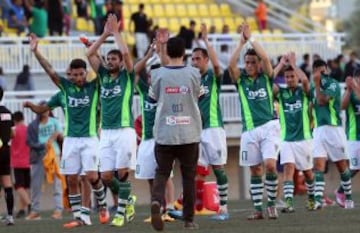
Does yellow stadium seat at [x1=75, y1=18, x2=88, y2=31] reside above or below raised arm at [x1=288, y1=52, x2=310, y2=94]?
above

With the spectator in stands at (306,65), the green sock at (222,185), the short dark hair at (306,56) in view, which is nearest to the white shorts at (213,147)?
the green sock at (222,185)

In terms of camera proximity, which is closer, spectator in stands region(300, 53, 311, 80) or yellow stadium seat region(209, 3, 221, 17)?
spectator in stands region(300, 53, 311, 80)

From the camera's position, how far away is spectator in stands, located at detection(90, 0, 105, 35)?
39344mm

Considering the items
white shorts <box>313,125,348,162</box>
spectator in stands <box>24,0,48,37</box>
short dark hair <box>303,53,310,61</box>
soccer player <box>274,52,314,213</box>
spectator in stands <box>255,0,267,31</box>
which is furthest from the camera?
spectator in stands <box>255,0,267,31</box>

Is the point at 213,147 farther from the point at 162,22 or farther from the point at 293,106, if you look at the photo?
the point at 162,22

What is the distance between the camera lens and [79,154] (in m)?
21.9

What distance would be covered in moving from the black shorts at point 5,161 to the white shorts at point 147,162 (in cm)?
296

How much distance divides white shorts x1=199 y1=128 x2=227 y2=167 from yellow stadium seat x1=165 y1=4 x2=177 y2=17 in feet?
73.0

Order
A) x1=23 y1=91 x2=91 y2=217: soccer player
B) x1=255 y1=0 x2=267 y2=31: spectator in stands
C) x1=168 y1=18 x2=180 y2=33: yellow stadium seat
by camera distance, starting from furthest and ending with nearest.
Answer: x1=255 y1=0 x2=267 y2=31: spectator in stands, x1=168 y1=18 x2=180 y2=33: yellow stadium seat, x1=23 y1=91 x2=91 y2=217: soccer player

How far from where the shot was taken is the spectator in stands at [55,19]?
38750 mm

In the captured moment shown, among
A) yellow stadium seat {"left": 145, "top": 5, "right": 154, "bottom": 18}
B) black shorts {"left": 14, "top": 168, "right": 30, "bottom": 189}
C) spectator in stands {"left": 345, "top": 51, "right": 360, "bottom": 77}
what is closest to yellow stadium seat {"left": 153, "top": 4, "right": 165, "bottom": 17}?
yellow stadium seat {"left": 145, "top": 5, "right": 154, "bottom": 18}

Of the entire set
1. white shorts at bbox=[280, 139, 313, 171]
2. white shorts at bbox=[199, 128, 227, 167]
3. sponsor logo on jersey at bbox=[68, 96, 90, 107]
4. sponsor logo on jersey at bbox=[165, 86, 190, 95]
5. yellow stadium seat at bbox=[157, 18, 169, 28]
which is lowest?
white shorts at bbox=[280, 139, 313, 171]

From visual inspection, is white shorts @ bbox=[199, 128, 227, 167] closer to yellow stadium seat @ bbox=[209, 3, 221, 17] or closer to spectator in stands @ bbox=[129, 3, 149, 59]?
spectator in stands @ bbox=[129, 3, 149, 59]

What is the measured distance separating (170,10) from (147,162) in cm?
2304
